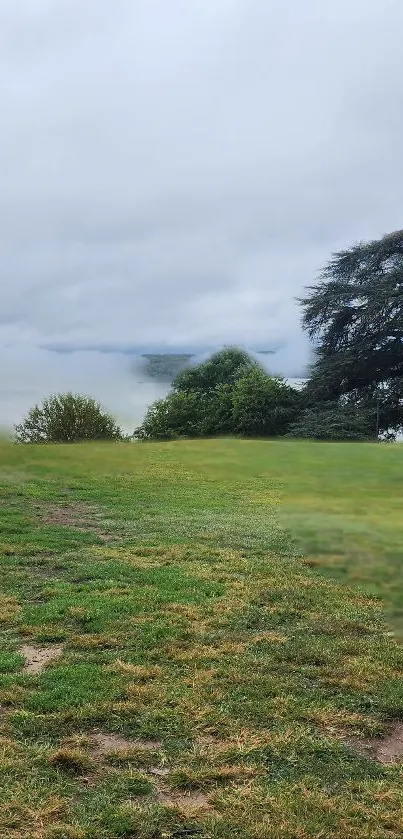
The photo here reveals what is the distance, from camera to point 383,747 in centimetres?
349

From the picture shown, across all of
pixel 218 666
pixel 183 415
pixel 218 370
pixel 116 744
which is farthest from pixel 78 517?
pixel 218 370

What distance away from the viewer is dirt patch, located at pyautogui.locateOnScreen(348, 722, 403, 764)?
3371 mm

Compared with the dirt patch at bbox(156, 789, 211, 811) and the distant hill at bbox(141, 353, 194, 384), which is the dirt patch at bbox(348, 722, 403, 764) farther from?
the distant hill at bbox(141, 353, 194, 384)

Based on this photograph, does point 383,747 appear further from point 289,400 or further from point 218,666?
point 289,400

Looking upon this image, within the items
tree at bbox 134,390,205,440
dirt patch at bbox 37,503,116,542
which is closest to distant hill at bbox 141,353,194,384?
tree at bbox 134,390,205,440

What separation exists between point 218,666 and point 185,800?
1.58m

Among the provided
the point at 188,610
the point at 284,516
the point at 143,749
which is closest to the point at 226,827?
the point at 143,749

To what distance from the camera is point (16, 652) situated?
15.4 ft

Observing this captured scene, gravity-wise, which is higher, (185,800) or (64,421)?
(64,421)

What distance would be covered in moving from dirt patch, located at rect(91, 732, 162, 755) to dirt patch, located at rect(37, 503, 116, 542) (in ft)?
16.2

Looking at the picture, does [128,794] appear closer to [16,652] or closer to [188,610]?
[16,652]

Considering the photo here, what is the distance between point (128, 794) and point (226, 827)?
0.53 m

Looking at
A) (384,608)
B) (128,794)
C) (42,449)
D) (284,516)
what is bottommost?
(128,794)

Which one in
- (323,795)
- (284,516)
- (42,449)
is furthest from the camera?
(323,795)
